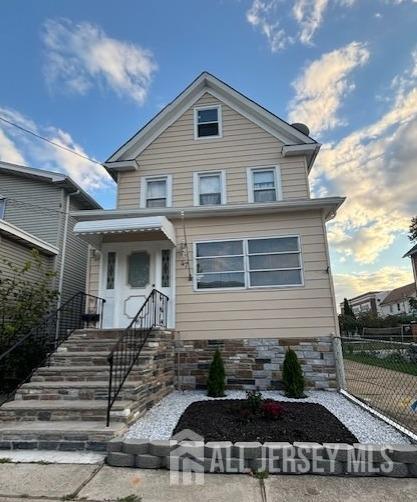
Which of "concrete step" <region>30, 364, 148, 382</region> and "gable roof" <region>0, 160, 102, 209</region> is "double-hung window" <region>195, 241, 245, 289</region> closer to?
"concrete step" <region>30, 364, 148, 382</region>

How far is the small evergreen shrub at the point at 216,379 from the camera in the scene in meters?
6.43

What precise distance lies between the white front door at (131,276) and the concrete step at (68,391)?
254 centimetres

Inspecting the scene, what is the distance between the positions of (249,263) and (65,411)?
4860mm

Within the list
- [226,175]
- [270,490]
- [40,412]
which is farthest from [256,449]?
[226,175]

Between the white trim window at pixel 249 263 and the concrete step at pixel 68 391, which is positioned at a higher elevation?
the white trim window at pixel 249 263

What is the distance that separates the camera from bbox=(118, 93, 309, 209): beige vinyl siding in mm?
8867

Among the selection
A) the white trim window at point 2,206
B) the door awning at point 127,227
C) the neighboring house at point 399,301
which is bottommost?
the door awning at point 127,227

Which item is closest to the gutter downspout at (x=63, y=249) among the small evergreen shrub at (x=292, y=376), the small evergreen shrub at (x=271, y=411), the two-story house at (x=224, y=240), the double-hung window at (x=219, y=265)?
the two-story house at (x=224, y=240)

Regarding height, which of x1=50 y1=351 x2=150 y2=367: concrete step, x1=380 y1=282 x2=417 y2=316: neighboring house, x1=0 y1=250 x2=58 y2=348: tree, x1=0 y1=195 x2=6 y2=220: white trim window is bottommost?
x1=50 y1=351 x2=150 y2=367: concrete step

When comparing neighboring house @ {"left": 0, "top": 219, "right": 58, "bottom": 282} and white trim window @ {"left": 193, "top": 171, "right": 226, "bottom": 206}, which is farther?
neighboring house @ {"left": 0, "top": 219, "right": 58, "bottom": 282}

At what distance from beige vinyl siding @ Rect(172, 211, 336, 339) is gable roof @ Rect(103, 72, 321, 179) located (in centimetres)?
282

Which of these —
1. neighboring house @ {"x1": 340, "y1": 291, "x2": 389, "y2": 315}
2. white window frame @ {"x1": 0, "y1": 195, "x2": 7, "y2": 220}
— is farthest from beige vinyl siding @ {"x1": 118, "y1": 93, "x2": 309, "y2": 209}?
neighboring house @ {"x1": 340, "y1": 291, "x2": 389, "y2": 315}

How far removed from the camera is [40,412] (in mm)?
4746

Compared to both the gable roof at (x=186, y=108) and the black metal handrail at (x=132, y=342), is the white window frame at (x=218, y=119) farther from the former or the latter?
the black metal handrail at (x=132, y=342)
